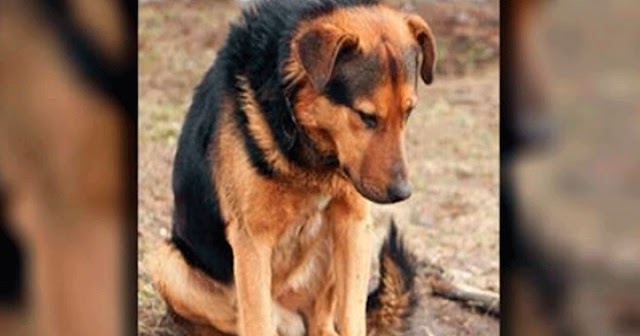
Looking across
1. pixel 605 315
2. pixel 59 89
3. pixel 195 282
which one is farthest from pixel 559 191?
pixel 59 89

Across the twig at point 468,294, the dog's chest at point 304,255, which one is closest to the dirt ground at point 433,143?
the twig at point 468,294

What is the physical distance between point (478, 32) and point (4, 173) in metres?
1.01

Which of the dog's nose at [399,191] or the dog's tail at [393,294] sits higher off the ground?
the dog's nose at [399,191]

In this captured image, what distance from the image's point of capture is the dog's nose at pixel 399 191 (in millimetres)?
2303

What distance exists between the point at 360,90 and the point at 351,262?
Result: 370mm

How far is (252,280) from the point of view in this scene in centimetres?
236

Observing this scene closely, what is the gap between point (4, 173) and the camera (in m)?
2.29

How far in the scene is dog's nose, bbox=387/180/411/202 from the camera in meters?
2.30

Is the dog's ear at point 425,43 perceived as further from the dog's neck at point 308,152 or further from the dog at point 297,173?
the dog's neck at point 308,152

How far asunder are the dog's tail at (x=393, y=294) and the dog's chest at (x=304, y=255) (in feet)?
0.39

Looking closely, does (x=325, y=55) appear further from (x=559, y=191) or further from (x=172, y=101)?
(x=559, y=191)

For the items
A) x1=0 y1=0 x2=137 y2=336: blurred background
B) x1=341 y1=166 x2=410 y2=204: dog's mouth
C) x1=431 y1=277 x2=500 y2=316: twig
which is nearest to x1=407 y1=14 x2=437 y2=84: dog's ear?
x1=341 y1=166 x2=410 y2=204: dog's mouth

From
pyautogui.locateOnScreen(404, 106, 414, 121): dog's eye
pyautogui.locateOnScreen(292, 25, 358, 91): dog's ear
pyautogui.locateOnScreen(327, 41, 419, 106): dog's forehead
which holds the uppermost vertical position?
pyautogui.locateOnScreen(292, 25, 358, 91): dog's ear

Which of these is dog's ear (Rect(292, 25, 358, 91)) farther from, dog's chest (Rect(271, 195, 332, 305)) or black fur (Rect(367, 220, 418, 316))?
black fur (Rect(367, 220, 418, 316))
